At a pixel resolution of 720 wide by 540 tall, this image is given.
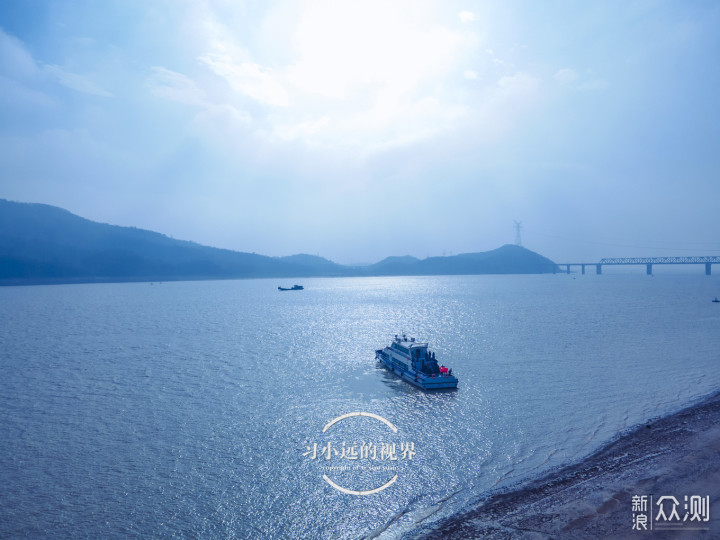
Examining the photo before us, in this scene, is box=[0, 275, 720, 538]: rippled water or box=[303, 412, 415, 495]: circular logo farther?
box=[303, 412, 415, 495]: circular logo

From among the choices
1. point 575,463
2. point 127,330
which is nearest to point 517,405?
point 575,463

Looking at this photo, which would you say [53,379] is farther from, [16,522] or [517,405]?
[517,405]

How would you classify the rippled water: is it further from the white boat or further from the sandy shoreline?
the sandy shoreline

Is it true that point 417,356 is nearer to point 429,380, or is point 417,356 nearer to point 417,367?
point 417,367

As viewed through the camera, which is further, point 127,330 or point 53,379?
point 127,330

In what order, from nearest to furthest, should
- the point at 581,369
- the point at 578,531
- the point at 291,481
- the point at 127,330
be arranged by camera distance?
the point at 578,531 < the point at 291,481 < the point at 581,369 < the point at 127,330

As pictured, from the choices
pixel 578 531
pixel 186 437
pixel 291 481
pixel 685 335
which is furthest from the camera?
pixel 685 335

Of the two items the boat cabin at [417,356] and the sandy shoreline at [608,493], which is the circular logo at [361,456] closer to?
the sandy shoreline at [608,493]

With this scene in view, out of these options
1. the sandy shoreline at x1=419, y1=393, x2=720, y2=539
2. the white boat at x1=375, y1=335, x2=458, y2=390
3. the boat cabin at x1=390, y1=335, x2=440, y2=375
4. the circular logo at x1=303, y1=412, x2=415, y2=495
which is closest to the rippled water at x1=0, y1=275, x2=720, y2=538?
the circular logo at x1=303, y1=412, x2=415, y2=495

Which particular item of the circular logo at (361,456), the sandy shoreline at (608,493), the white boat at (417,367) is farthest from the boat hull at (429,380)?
the sandy shoreline at (608,493)
